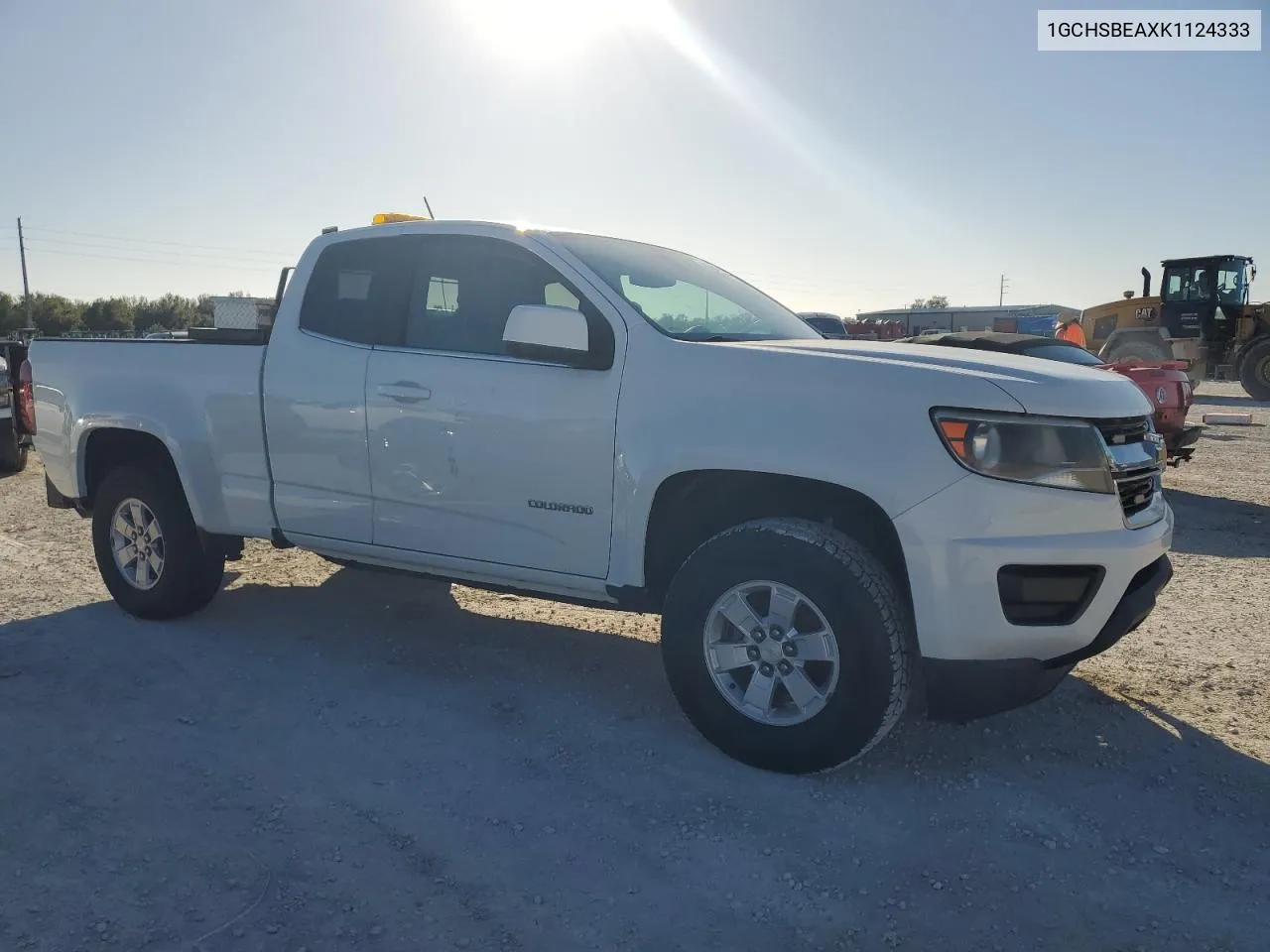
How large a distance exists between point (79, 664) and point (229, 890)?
225cm

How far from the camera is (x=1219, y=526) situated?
24.4 feet

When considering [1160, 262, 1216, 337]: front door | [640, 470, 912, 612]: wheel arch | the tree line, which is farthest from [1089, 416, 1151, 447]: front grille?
the tree line

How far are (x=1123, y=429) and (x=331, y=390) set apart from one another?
309 cm

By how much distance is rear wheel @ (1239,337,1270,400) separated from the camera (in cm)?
1988

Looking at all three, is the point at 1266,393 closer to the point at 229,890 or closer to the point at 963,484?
the point at 963,484

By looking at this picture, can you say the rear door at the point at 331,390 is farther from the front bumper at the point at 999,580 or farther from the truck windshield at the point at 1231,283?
the truck windshield at the point at 1231,283

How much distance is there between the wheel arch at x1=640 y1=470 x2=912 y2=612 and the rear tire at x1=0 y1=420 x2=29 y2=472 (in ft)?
29.1

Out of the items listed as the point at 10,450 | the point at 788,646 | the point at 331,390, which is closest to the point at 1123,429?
the point at 788,646

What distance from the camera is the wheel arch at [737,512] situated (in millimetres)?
3199

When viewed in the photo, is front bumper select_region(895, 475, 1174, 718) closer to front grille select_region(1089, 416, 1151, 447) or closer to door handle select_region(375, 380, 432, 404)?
front grille select_region(1089, 416, 1151, 447)

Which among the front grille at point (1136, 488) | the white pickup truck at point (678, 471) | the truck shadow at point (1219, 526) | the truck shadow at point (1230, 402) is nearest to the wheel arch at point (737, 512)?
the white pickup truck at point (678, 471)

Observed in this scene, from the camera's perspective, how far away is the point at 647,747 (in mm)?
3521

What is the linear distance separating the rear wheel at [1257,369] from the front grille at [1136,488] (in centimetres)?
2001

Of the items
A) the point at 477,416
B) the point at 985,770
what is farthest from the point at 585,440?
the point at 985,770
